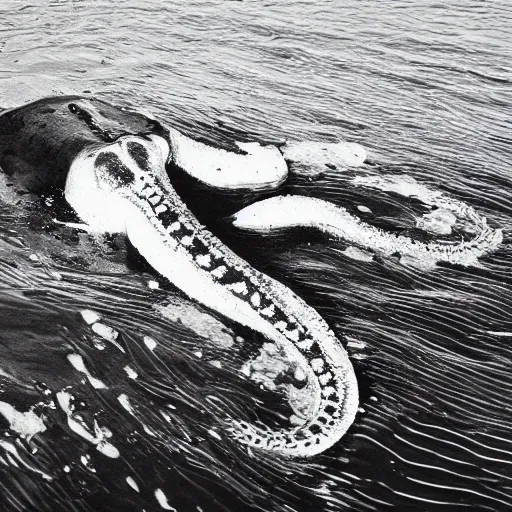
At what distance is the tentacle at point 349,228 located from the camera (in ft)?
A: 14.4

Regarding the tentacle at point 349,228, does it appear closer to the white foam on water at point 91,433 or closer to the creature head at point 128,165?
the creature head at point 128,165

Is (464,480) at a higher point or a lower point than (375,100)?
lower

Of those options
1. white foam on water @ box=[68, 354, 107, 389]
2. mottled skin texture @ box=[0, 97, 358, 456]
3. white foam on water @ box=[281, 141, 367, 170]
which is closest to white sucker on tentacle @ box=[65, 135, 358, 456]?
mottled skin texture @ box=[0, 97, 358, 456]

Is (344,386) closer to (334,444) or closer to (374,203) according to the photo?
(334,444)

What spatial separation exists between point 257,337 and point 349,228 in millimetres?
1225

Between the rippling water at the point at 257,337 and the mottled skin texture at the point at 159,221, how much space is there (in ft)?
0.33

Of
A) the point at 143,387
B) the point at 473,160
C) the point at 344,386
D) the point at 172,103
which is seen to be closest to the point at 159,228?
the point at 143,387

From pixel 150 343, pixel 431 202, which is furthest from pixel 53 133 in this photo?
pixel 431 202

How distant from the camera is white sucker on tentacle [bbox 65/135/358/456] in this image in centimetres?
327

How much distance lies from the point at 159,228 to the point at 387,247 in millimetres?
1449

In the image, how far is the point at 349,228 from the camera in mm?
4617

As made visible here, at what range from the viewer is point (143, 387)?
3.45 meters

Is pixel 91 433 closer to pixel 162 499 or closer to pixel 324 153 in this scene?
pixel 162 499

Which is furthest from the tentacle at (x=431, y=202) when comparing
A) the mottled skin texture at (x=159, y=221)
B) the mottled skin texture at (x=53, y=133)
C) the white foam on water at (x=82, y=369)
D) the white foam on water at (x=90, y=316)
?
the white foam on water at (x=82, y=369)
